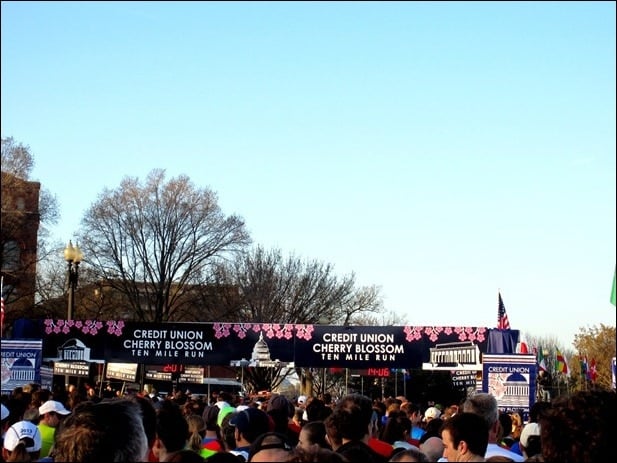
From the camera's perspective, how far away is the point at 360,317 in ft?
213

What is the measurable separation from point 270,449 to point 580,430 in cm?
170

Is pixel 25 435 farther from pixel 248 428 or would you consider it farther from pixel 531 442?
pixel 531 442

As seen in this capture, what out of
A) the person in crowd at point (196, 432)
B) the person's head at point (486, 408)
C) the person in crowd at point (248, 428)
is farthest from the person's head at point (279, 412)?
the person's head at point (486, 408)

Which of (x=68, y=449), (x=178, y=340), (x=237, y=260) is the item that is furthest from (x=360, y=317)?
(x=68, y=449)

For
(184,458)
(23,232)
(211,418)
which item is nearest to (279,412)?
(211,418)

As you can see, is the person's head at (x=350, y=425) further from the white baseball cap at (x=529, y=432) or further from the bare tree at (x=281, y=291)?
the bare tree at (x=281, y=291)

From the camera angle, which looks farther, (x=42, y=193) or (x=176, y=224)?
(x=176, y=224)

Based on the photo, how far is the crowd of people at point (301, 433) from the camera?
A: 149 inches

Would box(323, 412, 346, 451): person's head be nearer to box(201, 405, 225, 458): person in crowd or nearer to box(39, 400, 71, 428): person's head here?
box(201, 405, 225, 458): person in crowd

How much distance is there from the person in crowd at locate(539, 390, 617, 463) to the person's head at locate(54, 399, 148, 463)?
6.19ft

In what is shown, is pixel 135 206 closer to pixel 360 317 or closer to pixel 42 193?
pixel 42 193

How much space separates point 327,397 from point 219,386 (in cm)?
3763

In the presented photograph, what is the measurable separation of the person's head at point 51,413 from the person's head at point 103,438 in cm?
581

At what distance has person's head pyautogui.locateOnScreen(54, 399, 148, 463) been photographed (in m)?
4.36
